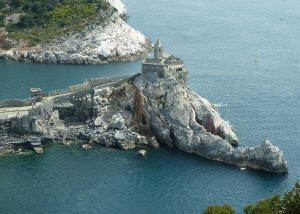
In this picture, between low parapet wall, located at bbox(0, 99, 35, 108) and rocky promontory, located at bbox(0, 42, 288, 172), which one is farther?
low parapet wall, located at bbox(0, 99, 35, 108)

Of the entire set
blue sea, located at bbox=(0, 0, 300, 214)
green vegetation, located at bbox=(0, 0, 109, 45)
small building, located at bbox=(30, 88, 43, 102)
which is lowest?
blue sea, located at bbox=(0, 0, 300, 214)

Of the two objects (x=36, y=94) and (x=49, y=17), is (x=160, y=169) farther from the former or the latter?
(x=49, y=17)

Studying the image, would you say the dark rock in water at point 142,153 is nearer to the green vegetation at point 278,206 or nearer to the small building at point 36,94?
the small building at point 36,94

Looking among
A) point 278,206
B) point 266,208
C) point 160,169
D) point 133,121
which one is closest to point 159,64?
point 133,121

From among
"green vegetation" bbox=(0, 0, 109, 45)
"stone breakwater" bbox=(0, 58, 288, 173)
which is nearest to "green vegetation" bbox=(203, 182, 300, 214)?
"stone breakwater" bbox=(0, 58, 288, 173)

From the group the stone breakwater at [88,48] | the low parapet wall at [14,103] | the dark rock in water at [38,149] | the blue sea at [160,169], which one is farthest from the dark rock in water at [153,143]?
the stone breakwater at [88,48]

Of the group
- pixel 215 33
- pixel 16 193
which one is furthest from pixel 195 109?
pixel 215 33

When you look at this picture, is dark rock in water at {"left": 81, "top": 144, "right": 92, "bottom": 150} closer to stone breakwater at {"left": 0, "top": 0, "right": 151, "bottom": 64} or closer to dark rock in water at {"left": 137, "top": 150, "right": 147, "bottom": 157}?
dark rock in water at {"left": 137, "top": 150, "right": 147, "bottom": 157}

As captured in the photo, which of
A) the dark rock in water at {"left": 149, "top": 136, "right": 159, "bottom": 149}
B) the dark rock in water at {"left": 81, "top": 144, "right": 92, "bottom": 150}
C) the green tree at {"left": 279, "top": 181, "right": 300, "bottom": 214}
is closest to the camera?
the green tree at {"left": 279, "top": 181, "right": 300, "bottom": 214}

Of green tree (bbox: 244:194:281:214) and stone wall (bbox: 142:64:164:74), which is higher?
stone wall (bbox: 142:64:164:74)

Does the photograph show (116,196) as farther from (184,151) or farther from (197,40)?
(197,40)
